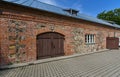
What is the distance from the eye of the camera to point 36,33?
10898mm

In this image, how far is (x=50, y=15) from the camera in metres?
11.8

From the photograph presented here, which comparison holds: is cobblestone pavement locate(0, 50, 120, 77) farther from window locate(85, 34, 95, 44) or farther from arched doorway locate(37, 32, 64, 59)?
window locate(85, 34, 95, 44)

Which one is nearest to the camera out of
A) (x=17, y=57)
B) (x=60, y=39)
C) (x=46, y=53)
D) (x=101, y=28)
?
(x=17, y=57)

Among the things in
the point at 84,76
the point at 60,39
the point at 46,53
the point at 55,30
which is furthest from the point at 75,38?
the point at 84,76

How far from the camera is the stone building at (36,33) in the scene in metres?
9.12

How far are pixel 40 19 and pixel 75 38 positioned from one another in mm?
5033

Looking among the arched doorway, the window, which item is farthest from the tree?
the arched doorway

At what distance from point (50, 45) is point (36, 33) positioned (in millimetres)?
1913

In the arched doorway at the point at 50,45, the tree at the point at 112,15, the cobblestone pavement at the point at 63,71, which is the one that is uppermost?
the tree at the point at 112,15

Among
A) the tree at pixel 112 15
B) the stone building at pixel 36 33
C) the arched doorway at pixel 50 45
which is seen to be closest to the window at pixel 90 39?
the stone building at pixel 36 33

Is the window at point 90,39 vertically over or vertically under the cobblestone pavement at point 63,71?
over

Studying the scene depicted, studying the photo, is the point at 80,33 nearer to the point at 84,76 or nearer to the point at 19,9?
the point at 19,9

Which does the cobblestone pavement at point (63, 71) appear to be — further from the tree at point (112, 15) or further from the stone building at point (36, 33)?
the tree at point (112, 15)

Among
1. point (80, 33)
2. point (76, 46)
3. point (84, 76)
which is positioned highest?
point (80, 33)
